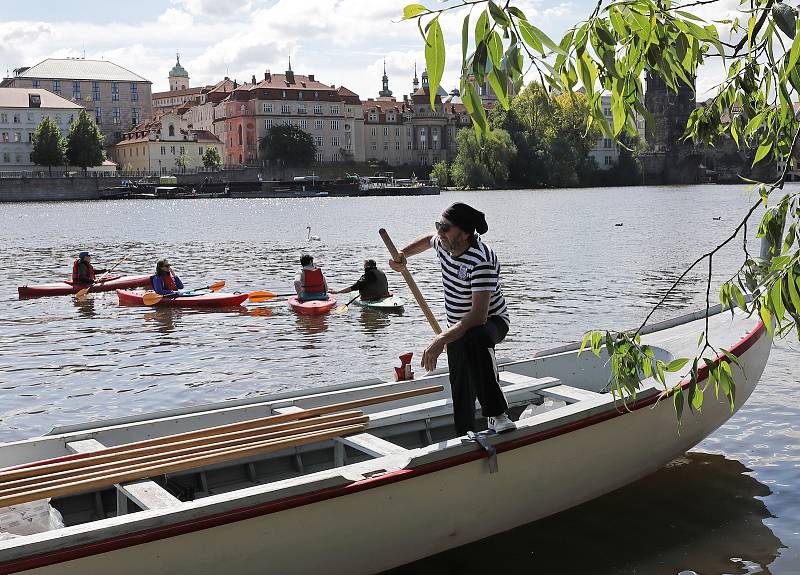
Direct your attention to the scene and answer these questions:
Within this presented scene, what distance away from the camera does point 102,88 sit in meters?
158

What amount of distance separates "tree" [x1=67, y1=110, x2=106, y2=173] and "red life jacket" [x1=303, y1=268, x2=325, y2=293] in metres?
100.0

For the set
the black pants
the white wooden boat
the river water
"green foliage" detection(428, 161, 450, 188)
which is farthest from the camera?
"green foliage" detection(428, 161, 450, 188)

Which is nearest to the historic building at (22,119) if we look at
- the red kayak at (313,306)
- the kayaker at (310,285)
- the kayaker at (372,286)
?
the kayaker at (310,285)

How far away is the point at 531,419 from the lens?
22.0 ft

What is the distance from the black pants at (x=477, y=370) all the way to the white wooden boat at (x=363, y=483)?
0.26m

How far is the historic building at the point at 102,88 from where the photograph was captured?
155250 mm

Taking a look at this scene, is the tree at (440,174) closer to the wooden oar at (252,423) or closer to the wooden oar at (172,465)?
the wooden oar at (252,423)

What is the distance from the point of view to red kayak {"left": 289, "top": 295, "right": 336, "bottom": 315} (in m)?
19.6

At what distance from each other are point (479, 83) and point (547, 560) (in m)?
5.23

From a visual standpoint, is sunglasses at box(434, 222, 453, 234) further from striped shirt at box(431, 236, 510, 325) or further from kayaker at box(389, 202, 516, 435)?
striped shirt at box(431, 236, 510, 325)

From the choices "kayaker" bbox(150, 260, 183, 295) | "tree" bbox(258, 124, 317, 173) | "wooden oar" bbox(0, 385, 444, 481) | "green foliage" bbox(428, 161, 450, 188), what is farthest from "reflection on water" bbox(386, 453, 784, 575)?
"tree" bbox(258, 124, 317, 173)

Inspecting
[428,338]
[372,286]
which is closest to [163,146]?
[372,286]

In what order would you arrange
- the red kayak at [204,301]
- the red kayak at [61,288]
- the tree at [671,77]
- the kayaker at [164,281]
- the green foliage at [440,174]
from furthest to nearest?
the green foliage at [440,174]
the red kayak at [61,288]
the kayaker at [164,281]
the red kayak at [204,301]
the tree at [671,77]

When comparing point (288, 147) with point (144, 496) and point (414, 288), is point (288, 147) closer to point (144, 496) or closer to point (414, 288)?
point (414, 288)
